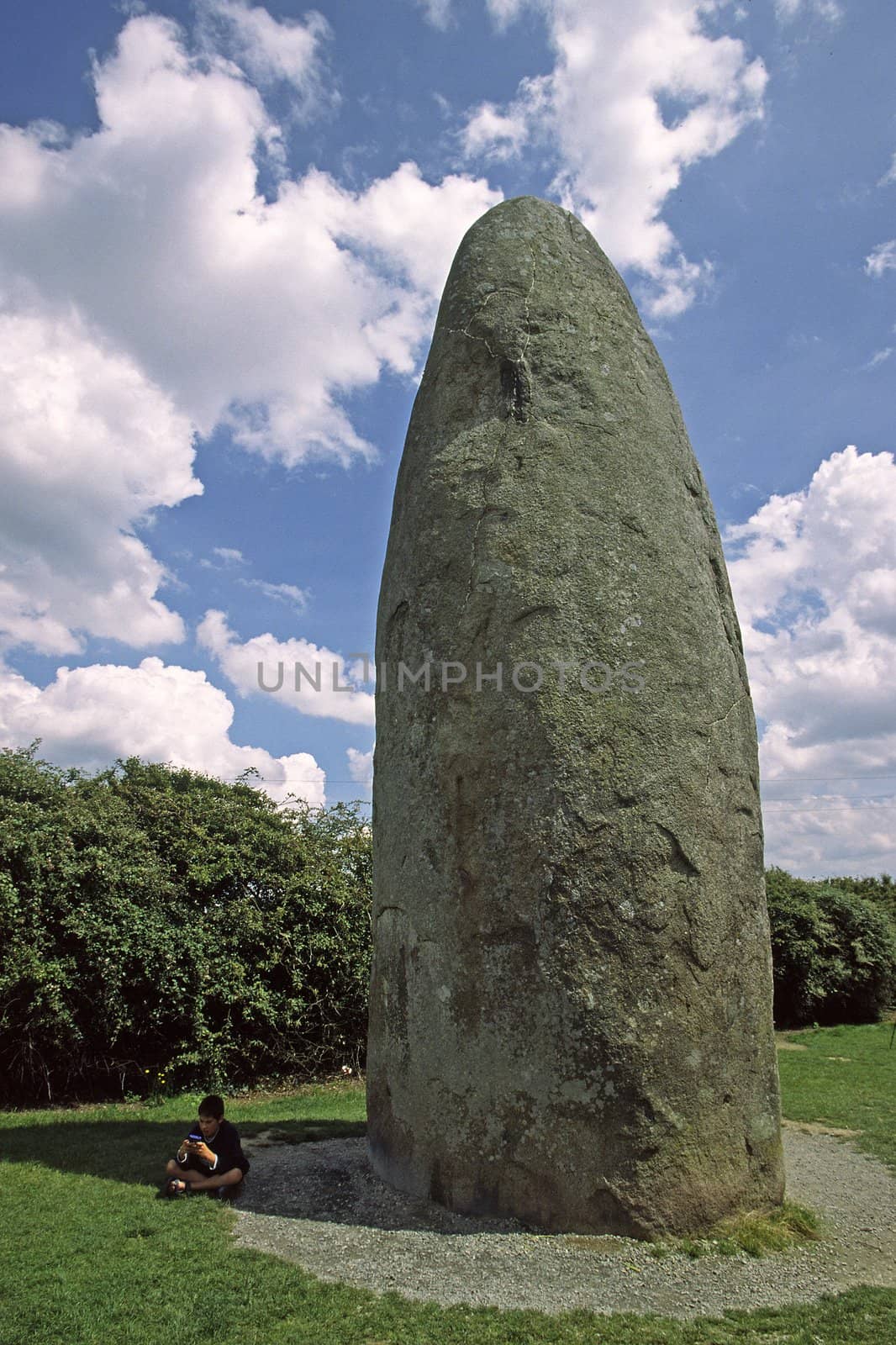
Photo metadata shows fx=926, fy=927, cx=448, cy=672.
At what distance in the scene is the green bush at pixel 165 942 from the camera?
10.6 metres

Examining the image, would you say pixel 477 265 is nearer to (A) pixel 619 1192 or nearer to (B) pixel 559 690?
(B) pixel 559 690

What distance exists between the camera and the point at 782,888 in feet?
60.7

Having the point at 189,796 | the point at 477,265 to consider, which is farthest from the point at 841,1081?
the point at 477,265

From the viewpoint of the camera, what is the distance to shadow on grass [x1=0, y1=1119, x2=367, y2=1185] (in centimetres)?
692

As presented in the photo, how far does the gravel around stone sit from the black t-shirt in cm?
20

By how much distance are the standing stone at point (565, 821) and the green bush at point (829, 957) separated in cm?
1252

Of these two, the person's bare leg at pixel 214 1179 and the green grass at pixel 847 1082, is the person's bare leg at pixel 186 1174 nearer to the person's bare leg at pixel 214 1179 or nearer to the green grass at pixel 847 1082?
the person's bare leg at pixel 214 1179

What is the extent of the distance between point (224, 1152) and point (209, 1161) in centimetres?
12

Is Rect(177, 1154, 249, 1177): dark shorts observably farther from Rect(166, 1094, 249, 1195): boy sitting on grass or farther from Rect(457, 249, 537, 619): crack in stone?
Rect(457, 249, 537, 619): crack in stone

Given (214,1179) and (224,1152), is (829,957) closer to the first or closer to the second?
(224,1152)

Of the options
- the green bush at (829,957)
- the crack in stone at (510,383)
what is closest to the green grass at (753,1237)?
the crack in stone at (510,383)

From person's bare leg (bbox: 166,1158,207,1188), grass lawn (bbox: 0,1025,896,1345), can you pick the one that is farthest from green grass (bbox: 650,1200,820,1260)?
person's bare leg (bbox: 166,1158,207,1188)

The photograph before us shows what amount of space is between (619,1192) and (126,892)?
7.81 metres

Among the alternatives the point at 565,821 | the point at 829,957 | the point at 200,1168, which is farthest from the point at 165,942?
the point at 829,957
